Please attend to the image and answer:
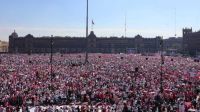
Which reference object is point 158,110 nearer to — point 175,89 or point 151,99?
point 151,99

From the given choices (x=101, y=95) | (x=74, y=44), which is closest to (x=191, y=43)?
(x=74, y=44)

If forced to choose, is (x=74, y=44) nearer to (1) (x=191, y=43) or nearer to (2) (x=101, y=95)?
(1) (x=191, y=43)

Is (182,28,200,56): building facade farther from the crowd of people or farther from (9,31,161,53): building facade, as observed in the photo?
the crowd of people

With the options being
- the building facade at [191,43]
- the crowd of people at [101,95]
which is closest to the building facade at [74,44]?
the building facade at [191,43]

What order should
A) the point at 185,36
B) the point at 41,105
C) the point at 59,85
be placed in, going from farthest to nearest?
the point at 185,36
the point at 59,85
the point at 41,105

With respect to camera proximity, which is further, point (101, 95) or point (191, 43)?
point (191, 43)

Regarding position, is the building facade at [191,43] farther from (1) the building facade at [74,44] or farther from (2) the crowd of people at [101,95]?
(2) the crowd of people at [101,95]

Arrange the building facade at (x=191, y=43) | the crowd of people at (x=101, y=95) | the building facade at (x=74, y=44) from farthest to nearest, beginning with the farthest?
the building facade at (x=74, y=44)
the building facade at (x=191, y=43)
the crowd of people at (x=101, y=95)

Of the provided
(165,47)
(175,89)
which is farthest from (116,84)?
(165,47)
